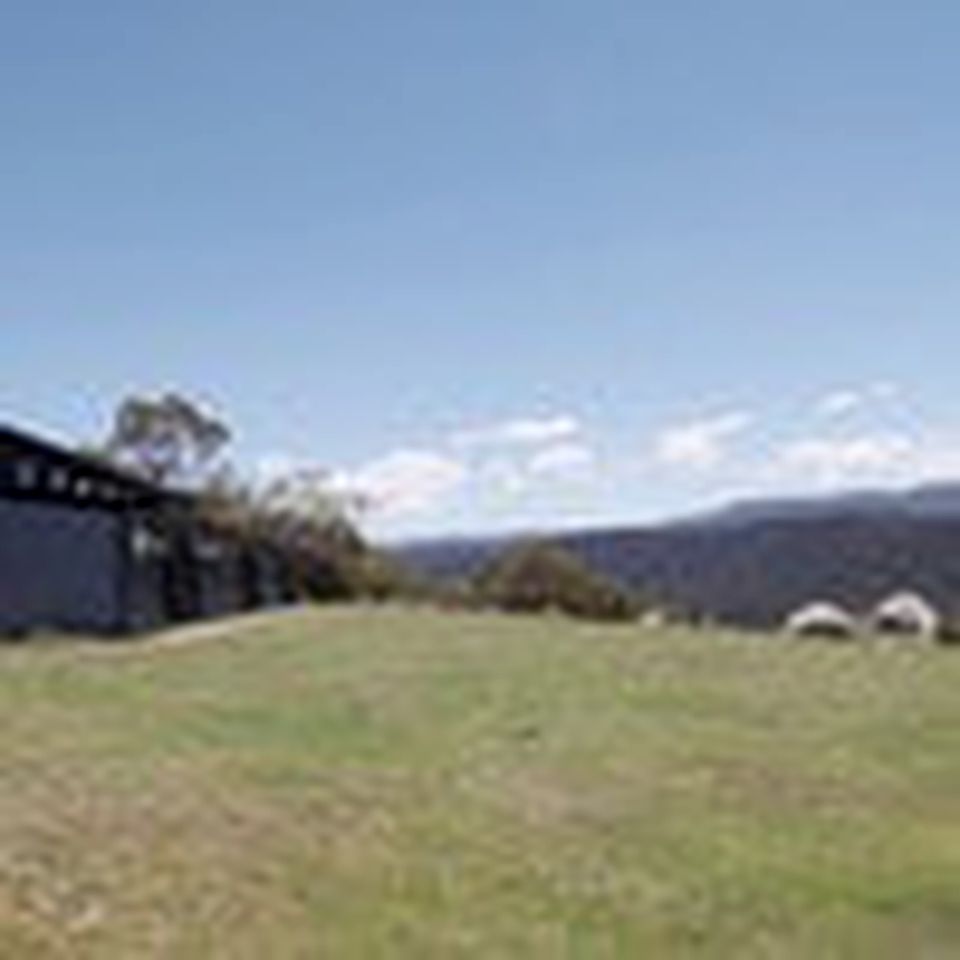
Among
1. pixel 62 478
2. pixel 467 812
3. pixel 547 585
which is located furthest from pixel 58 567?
pixel 467 812

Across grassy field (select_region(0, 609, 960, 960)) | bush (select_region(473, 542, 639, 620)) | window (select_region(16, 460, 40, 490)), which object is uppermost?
window (select_region(16, 460, 40, 490))

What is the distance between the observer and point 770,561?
52.0 meters

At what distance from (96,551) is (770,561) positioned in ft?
64.6

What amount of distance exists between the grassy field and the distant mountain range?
69.2 feet

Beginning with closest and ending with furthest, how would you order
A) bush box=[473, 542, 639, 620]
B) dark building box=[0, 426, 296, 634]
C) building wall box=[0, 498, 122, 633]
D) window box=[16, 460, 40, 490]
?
building wall box=[0, 498, 122, 633], dark building box=[0, 426, 296, 634], window box=[16, 460, 40, 490], bush box=[473, 542, 639, 620]

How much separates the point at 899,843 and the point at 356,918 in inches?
165

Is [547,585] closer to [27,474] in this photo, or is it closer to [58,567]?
[58,567]

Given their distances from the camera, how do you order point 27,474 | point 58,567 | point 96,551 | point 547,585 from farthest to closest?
point 547,585 < point 96,551 < point 58,567 < point 27,474

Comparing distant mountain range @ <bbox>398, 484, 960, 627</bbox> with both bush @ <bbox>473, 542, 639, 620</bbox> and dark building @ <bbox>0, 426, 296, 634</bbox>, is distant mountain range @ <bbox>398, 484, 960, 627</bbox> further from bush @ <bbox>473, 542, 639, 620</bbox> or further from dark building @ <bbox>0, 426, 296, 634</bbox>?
dark building @ <bbox>0, 426, 296, 634</bbox>

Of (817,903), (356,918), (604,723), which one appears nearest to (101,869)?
(356,918)

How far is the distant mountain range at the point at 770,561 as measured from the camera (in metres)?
47.2

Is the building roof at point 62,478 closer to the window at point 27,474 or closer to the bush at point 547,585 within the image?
the window at point 27,474

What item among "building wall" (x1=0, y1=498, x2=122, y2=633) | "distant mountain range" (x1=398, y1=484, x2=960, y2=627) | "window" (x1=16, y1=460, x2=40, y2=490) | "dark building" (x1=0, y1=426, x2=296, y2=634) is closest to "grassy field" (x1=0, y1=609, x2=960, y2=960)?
"building wall" (x1=0, y1=498, x2=122, y2=633)

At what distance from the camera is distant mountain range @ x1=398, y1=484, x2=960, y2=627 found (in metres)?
47.2
